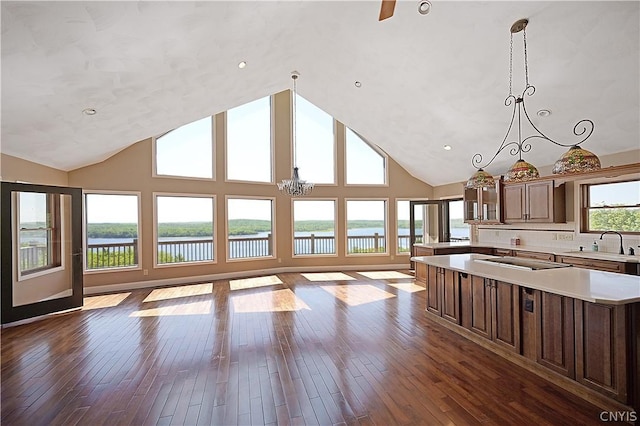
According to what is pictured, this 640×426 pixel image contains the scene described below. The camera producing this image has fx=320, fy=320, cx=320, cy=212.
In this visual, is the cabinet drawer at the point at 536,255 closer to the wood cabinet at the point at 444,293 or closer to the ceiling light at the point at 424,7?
the wood cabinet at the point at 444,293

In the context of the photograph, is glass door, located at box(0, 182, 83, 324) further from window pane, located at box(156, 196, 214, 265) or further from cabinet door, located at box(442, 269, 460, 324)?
cabinet door, located at box(442, 269, 460, 324)

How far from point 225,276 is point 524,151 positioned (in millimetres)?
6858

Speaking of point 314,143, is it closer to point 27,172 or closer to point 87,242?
point 87,242

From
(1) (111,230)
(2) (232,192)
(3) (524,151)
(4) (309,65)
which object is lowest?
(1) (111,230)

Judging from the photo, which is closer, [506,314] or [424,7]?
[506,314]

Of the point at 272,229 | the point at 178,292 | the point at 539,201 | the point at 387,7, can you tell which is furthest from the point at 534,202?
the point at 178,292

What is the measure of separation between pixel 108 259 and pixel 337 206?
5530 mm

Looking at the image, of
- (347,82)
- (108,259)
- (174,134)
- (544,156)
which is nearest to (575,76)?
(544,156)

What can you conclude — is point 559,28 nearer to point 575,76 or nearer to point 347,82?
point 575,76

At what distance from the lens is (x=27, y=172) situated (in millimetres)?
4973

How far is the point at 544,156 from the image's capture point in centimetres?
580

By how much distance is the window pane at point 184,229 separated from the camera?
23.6 ft

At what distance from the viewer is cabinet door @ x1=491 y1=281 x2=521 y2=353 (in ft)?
10.5

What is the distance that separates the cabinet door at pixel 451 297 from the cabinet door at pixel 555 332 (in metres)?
1.11
